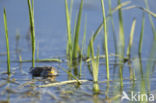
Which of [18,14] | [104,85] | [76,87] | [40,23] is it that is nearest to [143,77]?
[104,85]

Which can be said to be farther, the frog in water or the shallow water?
the frog in water

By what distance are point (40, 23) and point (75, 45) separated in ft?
9.65

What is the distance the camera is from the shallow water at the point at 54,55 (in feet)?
5.54

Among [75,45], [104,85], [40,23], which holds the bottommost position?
[104,85]

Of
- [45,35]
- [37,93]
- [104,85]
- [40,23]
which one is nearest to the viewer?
[37,93]

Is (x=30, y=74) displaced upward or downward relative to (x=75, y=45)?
downward

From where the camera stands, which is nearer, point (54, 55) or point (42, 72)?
point (42, 72)

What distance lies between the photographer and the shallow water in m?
1.69

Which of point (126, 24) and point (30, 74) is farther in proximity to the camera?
point (126, 24)

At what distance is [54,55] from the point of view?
12.0 ft

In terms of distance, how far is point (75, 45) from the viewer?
3.03 meters

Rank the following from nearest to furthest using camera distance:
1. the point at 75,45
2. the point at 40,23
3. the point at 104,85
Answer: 1. the point at 104,85
2. the point at 75,45
3. the point at 40,23

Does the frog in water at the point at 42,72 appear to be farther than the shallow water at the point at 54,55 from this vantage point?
Yes

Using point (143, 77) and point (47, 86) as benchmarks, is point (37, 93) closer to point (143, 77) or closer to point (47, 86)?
point (47, 86)
